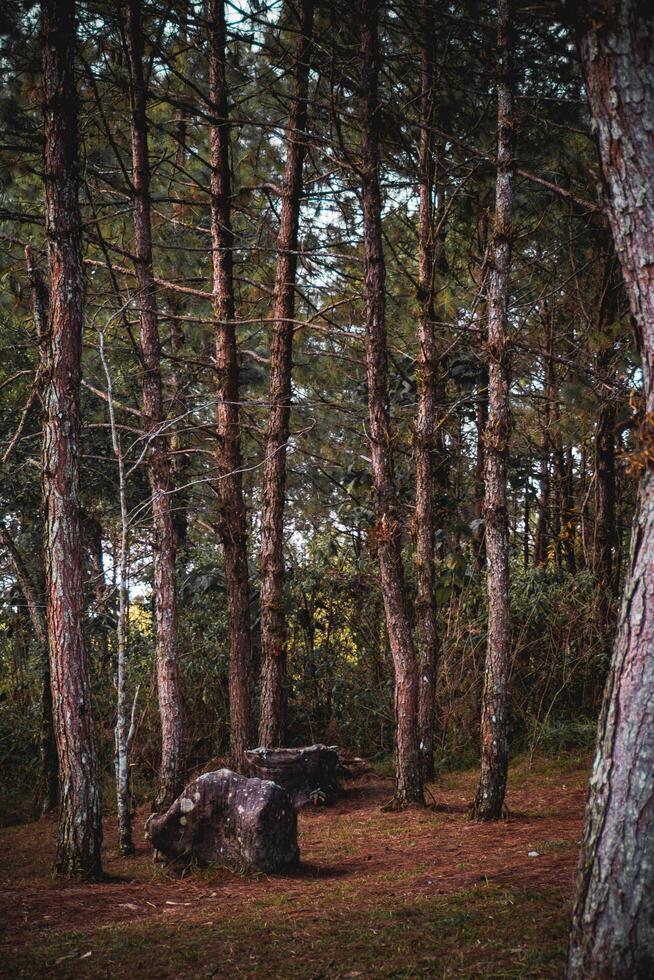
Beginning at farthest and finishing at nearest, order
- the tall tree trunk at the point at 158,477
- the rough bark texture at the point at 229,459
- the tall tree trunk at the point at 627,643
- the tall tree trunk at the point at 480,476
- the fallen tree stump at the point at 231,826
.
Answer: the tall tree trunk at the point at 480,476, the rough bark texture at the point at 229,459, the tall tree trunk at the point at 158,477, the fallen tree stump at the point at 231,826, the tall tree trunk at the point at 627,643

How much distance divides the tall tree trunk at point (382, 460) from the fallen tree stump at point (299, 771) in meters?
1.36

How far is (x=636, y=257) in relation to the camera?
340 cm

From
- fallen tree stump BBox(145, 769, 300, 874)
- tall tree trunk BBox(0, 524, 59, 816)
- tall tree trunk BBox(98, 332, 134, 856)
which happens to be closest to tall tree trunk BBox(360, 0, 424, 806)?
fallen tree stump BBox(145, 769, 300, 874)

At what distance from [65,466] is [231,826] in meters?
3.07

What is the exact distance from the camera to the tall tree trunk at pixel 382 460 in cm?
830

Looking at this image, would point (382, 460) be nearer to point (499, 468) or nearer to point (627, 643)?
point (499, 468)

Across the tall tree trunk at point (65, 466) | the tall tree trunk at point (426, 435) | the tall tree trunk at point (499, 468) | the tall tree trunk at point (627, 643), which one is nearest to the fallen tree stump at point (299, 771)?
the tall tree trunk at point (426, 435)

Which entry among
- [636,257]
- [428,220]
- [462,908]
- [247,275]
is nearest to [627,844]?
[462,908]

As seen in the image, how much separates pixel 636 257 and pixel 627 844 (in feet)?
7.51

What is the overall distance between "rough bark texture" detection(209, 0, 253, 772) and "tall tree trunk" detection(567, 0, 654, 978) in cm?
664

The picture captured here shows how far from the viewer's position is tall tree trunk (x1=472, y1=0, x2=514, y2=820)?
7.27 m

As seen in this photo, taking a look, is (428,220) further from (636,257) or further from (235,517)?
(636,257)

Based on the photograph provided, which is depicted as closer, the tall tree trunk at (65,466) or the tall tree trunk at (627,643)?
the tall tree trunk at (627,643)

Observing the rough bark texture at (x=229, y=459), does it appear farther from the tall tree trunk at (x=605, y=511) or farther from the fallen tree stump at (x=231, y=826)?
the tall tree trunk at (x=605, y=511)
